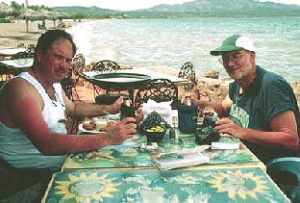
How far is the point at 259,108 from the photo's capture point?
10.0 ft

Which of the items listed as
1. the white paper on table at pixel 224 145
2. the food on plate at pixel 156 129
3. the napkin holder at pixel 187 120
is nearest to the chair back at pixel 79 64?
the napkin holder at pixel 187 120

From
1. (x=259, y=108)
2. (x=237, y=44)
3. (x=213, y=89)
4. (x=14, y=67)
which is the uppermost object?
(x=237, y=44)

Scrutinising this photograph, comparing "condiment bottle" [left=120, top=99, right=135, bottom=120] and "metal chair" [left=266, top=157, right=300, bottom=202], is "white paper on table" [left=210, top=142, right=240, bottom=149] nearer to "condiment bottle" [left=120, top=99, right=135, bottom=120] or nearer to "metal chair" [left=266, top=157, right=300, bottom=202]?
"metal chair" [left=266, top=157, right=300, bottom=202]

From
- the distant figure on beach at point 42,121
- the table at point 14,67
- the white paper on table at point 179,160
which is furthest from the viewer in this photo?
the table at point 14,67

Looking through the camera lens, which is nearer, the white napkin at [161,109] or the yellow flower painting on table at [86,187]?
the yellow flower painting on table at [86,187]

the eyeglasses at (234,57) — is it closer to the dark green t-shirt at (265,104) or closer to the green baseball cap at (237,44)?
the green baseball cap at (237,44)

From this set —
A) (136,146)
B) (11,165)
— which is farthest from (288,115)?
(11,165)

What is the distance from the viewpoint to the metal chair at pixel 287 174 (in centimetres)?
269

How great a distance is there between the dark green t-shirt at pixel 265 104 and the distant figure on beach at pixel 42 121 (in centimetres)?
105

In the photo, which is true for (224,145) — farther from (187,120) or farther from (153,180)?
(153,180)

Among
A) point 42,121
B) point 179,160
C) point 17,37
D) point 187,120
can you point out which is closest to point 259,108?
point 187,120

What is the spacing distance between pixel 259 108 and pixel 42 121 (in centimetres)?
161

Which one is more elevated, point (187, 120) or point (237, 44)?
point (237, 44)

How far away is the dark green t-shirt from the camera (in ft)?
9.50
